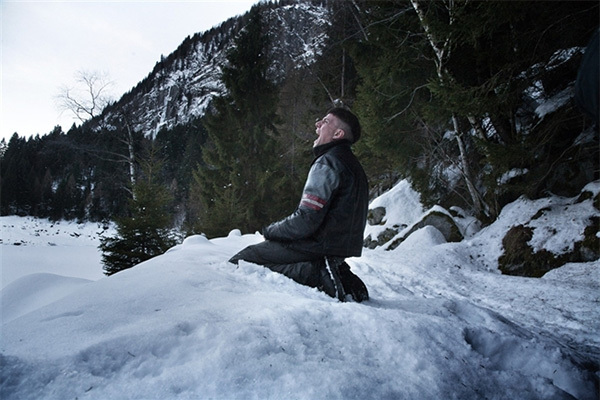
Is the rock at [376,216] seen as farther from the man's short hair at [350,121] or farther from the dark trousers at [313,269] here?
the dark trousers at [313,269]

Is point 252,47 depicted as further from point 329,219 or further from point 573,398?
point 573,398

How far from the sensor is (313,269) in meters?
2.43

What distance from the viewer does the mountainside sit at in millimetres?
15916

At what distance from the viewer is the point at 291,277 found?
247cm

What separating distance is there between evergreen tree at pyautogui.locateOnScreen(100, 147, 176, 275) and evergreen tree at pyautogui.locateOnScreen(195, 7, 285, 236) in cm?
679

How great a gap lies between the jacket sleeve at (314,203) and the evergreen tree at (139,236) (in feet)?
19.2

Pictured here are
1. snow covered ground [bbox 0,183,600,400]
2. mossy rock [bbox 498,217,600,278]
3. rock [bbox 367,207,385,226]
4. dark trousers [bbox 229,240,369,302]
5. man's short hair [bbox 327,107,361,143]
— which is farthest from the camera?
rock [bbox 367,207,385,226]

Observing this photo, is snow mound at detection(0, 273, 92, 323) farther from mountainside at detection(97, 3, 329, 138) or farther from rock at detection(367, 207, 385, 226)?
mountainside at detection(97, 3, 329, 138)

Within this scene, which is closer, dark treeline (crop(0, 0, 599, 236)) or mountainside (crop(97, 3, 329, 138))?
dark treeline (crop(0, 0, 599, 236))

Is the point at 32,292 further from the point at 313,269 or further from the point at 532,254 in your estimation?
the point at 532,254

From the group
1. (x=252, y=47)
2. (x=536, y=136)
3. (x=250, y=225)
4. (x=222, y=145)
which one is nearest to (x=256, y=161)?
(x=222, y=145)

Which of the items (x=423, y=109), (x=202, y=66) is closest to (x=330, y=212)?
(x=423, y=109)

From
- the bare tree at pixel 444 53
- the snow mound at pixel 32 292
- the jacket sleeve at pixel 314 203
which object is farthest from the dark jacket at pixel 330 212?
the bare tree at pixel 444 53

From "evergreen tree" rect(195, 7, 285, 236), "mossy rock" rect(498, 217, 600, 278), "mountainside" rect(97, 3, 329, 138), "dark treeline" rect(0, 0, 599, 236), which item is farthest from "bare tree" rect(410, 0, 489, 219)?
"evergreen tree" rect(195, 7, 285, 236)
